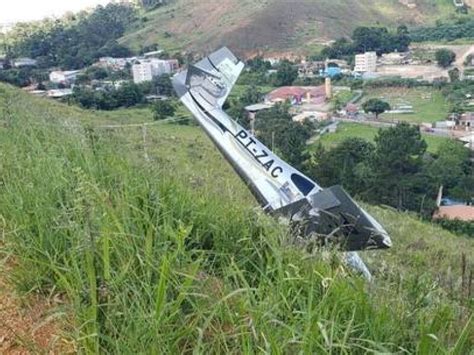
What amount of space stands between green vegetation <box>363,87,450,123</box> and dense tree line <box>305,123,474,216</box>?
13886 millimetres

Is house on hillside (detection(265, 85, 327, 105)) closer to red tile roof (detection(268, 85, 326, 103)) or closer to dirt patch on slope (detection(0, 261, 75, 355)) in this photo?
red tile roof (detection(268, 85, 326, 103))

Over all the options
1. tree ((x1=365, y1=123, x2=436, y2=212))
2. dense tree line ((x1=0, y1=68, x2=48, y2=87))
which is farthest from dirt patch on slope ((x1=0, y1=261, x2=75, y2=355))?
dense tree line ((x1=0, y1=68, x2=48, y2=87))

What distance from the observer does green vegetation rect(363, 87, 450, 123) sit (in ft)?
122

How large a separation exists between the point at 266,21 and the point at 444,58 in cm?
2576

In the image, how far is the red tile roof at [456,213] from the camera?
16656mm

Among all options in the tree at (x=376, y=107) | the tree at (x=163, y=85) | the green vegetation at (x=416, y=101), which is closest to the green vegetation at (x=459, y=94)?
the green vegetation at (x=416, y=101)

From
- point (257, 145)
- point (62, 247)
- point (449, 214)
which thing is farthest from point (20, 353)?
point (449, 214)

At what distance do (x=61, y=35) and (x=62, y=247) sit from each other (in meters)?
65.6

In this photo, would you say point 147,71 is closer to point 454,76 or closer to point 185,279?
point 454,76

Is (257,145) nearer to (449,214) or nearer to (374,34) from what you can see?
(449,214)

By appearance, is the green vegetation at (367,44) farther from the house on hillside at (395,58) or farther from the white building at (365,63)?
the white building at (365,63)

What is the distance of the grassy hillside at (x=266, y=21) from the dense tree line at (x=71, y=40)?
3114 mm

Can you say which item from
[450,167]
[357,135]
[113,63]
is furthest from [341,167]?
[113,63]

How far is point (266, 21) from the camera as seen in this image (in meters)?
71.9
